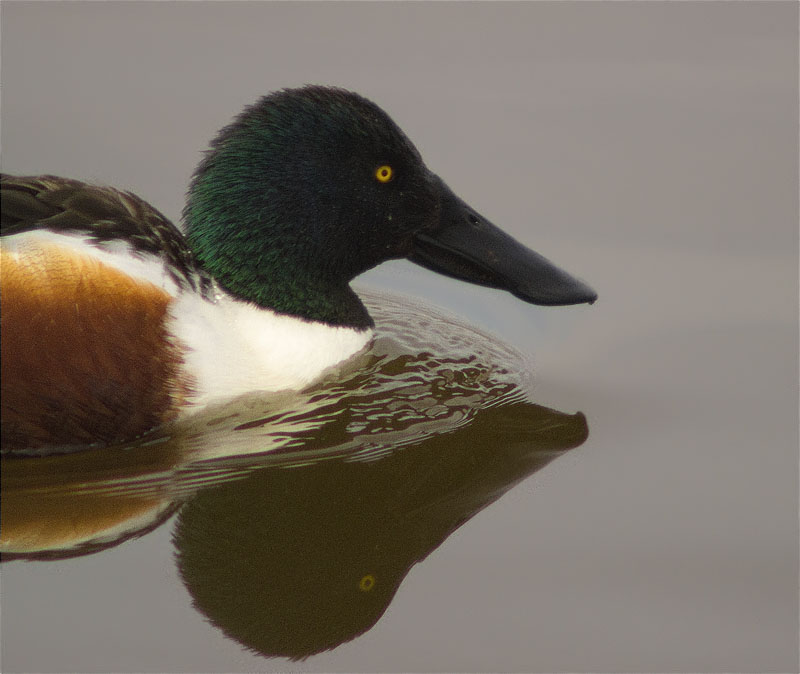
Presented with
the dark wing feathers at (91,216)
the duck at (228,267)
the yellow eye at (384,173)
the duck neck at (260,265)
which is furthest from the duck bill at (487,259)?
the dark wing feathers at (91,216)

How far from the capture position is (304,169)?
510 cm

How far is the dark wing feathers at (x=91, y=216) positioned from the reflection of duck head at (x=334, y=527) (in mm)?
823

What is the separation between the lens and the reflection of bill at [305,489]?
4.10m

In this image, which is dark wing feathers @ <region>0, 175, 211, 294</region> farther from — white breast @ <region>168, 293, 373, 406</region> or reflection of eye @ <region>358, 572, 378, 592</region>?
reflection of eye @ <region>358, 572, 378, 592</region>

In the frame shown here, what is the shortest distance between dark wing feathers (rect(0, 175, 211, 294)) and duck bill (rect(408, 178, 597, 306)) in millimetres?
959

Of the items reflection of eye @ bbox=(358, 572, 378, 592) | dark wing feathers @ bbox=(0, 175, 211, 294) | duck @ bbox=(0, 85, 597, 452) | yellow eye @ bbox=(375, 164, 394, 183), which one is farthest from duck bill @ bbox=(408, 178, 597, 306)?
reflection of eye @ bbox=(358, 572, 378, 592)

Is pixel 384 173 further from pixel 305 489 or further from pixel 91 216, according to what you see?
pixel 305 489

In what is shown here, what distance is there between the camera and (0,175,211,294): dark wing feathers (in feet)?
15.2

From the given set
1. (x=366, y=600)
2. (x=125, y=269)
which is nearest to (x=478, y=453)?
(x=366, y=600)

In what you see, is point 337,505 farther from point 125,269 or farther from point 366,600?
point 125,269

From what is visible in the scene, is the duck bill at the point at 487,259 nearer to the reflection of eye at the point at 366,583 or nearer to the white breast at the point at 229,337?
the white breast at the point at 229,337

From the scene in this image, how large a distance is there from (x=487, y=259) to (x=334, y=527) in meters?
1.46

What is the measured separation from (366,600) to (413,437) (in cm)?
91

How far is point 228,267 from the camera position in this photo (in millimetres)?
5113
